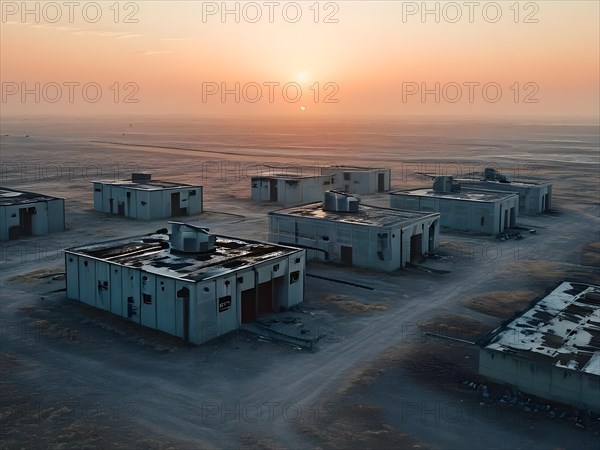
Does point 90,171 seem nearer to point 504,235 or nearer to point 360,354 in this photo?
point 504,235

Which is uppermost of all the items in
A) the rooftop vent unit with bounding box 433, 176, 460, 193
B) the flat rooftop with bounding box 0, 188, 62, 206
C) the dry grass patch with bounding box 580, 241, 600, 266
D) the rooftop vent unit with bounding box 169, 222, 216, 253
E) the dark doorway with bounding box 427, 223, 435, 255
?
the rooftop vent unit with bounding box 433, 176, 460, 193

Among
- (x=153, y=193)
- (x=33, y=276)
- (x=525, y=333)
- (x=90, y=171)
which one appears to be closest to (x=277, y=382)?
(x=525, y=333)

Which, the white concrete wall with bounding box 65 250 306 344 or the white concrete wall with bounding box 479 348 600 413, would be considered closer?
the white concrete wall with bounding box 479 348 600 413

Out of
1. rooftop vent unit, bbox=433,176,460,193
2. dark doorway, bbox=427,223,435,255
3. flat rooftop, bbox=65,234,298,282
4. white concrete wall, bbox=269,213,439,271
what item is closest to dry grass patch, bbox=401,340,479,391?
flat rooftop, bbox=65,234,298,282

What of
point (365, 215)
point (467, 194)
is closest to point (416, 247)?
point (365, 215)

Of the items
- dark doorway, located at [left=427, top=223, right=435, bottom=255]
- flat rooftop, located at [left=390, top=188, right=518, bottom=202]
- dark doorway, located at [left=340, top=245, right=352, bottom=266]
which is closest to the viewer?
dark doorway, located at [left=340, top=245, right=352, bottom=266]

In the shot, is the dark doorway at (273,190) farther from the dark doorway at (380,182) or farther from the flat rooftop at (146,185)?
the dark doorway at (380,182)

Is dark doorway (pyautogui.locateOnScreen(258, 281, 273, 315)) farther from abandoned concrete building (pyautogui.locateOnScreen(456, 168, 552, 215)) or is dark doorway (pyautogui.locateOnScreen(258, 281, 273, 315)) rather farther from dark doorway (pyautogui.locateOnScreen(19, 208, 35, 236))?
abandoned concrete building (pyautogui.locateOnScreen(456, 168, 552, 215))
